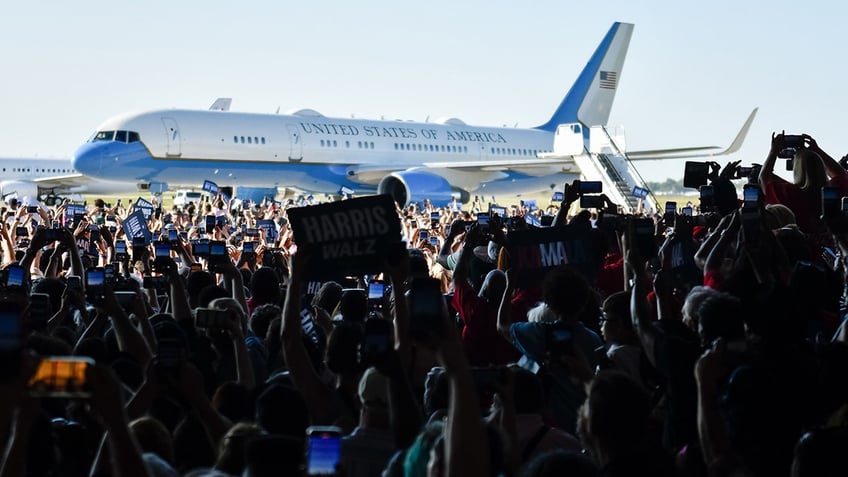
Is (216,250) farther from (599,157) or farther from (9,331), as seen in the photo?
(599,157)

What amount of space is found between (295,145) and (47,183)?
22219 mm

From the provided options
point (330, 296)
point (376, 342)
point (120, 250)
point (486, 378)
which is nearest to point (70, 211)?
point (120, 250)

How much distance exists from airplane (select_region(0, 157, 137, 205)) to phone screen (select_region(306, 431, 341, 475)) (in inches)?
1772

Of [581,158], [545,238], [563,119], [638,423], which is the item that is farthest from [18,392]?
[563,119]

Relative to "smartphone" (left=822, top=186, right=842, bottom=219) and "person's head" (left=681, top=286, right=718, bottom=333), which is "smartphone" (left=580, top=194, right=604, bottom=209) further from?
"person's head" (left=681, top=286, right=718, bottom=333)

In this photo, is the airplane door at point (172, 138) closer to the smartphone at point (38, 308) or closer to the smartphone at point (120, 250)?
the smartphone at point (120, 250)

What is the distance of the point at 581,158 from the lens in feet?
114

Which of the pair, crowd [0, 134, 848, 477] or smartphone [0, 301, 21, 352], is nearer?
smartphone [0, 301, 21, 352]

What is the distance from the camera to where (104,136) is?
32.8 m

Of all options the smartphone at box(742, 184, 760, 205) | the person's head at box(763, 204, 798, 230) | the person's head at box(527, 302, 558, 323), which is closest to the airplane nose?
the person's head at box(763, 204, 798, 230)

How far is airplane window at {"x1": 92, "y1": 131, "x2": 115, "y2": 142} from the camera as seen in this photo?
107 feet

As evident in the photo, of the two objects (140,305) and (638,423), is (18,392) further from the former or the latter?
(140,305)

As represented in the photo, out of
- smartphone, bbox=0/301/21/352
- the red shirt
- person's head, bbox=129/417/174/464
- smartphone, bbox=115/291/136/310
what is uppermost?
smartphone, bbox=0/301/21/352

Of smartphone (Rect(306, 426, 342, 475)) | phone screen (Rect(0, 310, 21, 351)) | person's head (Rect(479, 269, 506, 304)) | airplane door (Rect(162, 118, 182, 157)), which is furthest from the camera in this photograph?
airplane door (Rect(162, 118, 182, 157))
